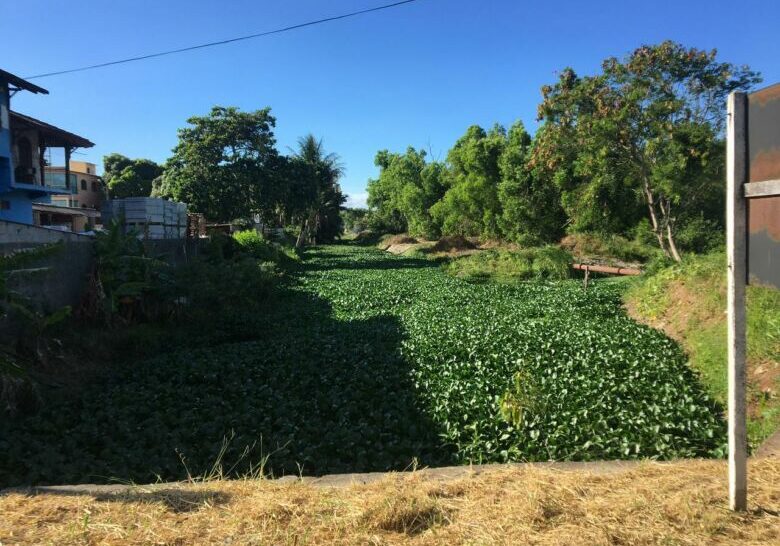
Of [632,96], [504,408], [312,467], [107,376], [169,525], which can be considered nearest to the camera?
[169,525]

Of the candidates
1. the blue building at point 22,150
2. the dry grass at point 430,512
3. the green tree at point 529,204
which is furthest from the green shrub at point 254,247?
the dry grass at point 430,512

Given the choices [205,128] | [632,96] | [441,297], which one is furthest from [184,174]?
[632,96]

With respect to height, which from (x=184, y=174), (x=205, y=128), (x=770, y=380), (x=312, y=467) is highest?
(x=205, y=128)

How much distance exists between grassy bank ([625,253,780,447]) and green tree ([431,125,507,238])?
23015 mm

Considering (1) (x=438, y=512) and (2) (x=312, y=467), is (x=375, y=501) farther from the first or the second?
(2) (x=312, y=467)

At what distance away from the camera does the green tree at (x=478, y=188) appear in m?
35.4

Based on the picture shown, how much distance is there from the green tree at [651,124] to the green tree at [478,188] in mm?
15247

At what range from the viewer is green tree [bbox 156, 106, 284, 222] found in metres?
27.4

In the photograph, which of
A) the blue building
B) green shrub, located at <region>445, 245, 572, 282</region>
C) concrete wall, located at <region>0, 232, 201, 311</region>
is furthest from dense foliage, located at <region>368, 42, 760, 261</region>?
the blue building

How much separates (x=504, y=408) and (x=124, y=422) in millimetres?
4167

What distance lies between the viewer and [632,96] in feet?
55.4

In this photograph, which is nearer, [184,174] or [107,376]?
[107,376]

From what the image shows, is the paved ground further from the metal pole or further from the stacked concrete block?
the stacked concrete block

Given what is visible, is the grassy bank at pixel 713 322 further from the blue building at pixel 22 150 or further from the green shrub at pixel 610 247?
the blue building at pixel 22 150
